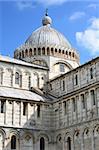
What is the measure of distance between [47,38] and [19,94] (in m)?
Answer: 13.2

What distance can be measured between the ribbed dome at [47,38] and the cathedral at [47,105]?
2339 millimetres

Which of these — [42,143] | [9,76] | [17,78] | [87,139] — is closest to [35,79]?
[17,78]

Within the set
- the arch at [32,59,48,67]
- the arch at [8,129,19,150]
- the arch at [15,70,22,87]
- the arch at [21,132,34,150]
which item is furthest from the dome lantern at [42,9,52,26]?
the arch at [8,129,19,150]

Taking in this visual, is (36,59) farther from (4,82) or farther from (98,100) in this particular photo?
(98,100)

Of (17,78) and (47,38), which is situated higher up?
(47,38)

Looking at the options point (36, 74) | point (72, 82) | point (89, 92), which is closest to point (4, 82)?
point (36, 74)

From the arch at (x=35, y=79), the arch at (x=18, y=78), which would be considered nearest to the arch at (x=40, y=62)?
the arch at (x=35, y=79)

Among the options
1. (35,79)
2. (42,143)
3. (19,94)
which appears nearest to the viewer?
(42,143)

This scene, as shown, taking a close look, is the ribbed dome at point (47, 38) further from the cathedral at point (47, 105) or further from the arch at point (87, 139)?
the arch at point (87, 139)

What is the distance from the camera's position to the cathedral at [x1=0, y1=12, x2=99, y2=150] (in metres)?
38.5

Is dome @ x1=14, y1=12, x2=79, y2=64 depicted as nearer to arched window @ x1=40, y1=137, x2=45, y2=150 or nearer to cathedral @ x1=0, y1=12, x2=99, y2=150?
cathedral @ x1=0, y1=12, x2=99, y2=150

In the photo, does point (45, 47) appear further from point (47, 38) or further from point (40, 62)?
point (40, 62)

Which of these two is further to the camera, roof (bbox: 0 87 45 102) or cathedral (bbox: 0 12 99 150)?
roof (bbox: 0 87 45 102)

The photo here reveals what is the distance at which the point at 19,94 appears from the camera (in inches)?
1692
